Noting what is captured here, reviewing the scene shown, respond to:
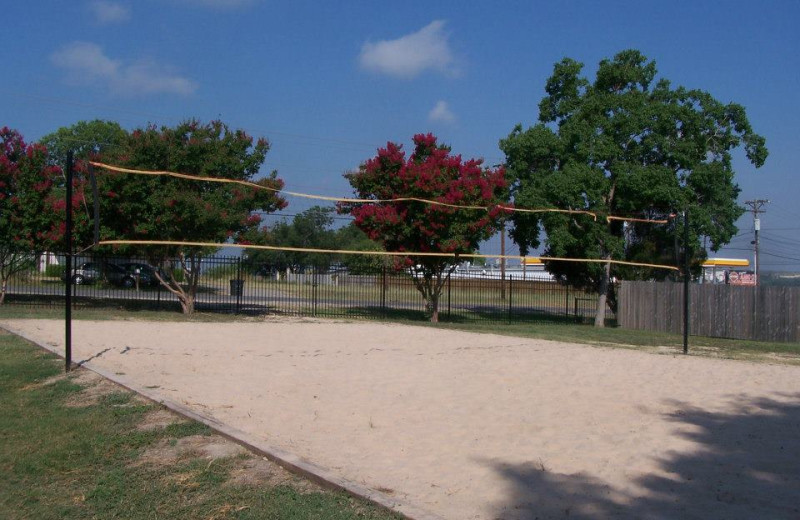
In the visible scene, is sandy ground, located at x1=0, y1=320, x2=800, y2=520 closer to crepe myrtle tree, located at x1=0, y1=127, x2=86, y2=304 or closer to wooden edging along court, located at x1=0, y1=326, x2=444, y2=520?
wooden edging along court, located at x1=0, y1=326, x2=444, y2=520

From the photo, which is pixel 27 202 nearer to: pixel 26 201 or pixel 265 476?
pixel 26 201

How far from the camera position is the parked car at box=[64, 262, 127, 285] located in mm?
30777

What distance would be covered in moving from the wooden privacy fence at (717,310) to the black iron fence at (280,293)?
3.66 m

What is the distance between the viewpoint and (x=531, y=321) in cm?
2783

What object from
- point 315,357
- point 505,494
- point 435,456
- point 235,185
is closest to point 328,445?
point 435,456

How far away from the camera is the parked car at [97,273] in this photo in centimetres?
3078

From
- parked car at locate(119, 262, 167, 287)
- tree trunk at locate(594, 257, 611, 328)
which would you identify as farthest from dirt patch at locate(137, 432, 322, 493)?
parked car at locate(119, 262, 167, 287)

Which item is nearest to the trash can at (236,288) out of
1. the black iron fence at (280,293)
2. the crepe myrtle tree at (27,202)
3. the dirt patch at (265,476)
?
the black iron fence at (280,293)

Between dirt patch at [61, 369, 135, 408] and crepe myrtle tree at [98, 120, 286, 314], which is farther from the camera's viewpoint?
crepe myrtle tree at [98, 120, 286, 314]

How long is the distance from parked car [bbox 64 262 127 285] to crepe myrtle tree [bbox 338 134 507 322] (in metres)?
12.2

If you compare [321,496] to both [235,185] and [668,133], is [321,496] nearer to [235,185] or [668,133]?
[235,185]

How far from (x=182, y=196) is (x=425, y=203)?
6.91 m

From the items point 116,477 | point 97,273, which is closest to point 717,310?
point 116,477

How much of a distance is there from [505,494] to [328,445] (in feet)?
6.59
